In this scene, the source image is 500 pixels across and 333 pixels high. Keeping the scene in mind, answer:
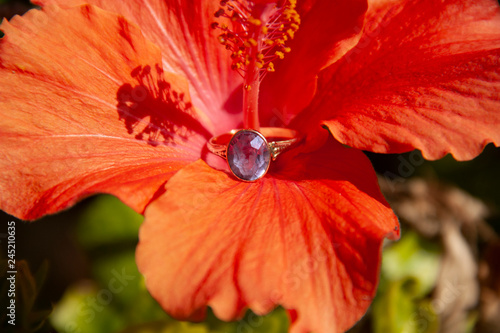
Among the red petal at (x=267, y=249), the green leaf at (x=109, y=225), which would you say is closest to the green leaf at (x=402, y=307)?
the red petal at (x=267, y=249)

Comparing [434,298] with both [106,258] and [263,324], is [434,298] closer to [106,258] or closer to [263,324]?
[263,324]

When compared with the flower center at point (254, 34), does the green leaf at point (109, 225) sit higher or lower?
lower

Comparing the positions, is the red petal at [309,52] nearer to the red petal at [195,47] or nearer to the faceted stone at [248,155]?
the red petal at [195,47]

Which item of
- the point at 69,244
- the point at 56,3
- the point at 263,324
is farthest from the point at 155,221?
the point at 69,244

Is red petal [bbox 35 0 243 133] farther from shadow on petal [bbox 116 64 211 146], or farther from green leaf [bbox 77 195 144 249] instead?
green leaf [bbox 77 195 144 249]

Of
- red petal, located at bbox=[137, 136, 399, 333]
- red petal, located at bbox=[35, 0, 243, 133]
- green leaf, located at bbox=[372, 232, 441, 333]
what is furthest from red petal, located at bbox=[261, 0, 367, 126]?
green leaf, located at bbox=[372, 232, 441, 333]

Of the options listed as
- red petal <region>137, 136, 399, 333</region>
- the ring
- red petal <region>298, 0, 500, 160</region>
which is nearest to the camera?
red petal <region>137, 136, 399, 333</region>

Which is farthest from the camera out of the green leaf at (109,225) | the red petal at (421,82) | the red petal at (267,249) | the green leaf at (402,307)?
the green leaf at (109,225)
